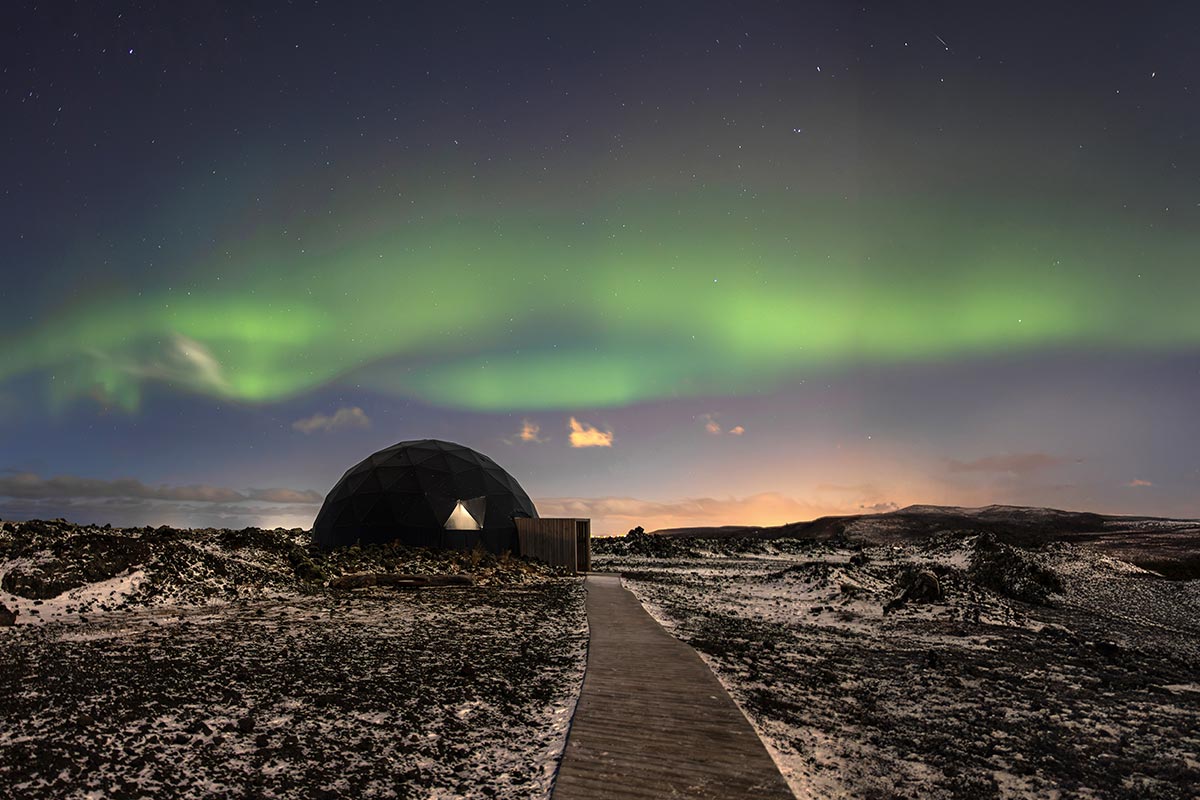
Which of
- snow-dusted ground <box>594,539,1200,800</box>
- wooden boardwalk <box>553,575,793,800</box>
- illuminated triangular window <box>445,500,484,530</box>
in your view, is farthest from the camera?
illuminated triangular window <box>445,500,484,530</box>

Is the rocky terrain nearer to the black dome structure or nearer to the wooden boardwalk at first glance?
the wooden boardwalk

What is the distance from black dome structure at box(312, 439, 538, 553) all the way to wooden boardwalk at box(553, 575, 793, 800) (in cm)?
1550

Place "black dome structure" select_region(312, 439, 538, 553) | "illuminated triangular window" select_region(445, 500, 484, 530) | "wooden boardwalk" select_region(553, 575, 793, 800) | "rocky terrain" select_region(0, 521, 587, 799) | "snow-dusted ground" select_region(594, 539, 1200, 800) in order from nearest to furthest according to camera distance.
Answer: "wooden boardwalk" select_region(553, 575, 793, 800)
"rocky terrain" select_region(0, 521, 587, 799)
"snow-dusted ground" select_region(594, 539, 1200, 800)
"black dome structure" select_region(312, 439, 538, 553)
"illuminated triangular window" select_region(445, 500, 484, 530)

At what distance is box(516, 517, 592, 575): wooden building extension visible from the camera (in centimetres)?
2303

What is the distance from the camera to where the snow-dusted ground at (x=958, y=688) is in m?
5.27

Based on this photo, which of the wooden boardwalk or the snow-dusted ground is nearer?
the wooden boardwalk

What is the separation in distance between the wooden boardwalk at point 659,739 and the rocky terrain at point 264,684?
1.00 feet

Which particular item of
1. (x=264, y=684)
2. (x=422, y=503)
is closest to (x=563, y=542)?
(x=422, y=503)

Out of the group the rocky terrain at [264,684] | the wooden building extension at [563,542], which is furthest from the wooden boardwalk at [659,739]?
the wooden building extension at [563,542]

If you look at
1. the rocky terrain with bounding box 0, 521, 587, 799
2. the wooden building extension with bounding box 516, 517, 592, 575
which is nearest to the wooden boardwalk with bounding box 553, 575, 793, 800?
the rocky terrain with bounding box 0, 521, 587, 799

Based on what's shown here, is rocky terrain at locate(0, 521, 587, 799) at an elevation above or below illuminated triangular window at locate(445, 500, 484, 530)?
below

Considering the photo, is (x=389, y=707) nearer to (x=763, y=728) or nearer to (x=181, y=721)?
(x=181, y=721)

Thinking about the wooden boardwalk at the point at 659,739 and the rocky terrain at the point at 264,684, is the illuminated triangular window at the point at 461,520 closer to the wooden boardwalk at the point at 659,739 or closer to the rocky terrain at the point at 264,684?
the rocky terrain at the point at 264,684

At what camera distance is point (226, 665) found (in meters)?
7.91
